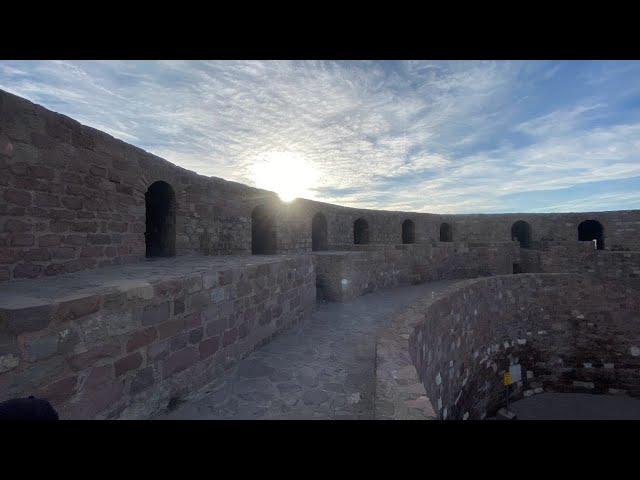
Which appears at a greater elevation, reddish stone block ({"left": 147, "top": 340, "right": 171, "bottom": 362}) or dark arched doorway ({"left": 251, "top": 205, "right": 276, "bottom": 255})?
dark arched doorway ({"left": 251, "top": 205, "right": 276, "bottom": 255})

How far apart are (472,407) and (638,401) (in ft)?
19.8

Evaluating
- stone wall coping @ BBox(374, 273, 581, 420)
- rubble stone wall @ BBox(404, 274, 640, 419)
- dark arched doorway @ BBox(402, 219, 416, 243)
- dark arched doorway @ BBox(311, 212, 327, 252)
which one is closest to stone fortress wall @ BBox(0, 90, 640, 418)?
rubble stone wall @ BBox(404, 274, 640, 419)

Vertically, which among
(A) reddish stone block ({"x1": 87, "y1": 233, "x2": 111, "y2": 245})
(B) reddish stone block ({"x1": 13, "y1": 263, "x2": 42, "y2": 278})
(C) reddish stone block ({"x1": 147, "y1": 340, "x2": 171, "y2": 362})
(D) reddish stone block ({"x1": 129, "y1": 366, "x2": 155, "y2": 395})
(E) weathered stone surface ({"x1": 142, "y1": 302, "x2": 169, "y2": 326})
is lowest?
(D) reddish stone block ({"x1": 129, "y1": 366, "x2": 155, "y2": 395})

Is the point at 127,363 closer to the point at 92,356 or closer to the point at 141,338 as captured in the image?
the point at 141,338

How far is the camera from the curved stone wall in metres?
7.75

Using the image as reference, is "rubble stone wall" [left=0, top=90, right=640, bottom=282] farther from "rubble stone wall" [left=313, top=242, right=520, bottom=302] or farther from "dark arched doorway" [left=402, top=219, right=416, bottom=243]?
"dark arched doorway" [left=402, top=219, right=416, bottom=243]

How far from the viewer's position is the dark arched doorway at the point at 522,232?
1885 centimetres

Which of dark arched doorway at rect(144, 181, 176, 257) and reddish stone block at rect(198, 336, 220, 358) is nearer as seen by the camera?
reddish stone block at rect(198, 336, 220, 358)

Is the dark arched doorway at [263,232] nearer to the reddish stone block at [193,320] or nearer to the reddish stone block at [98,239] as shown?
the reddish stone block at [98,239]

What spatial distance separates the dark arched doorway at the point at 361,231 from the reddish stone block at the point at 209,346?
12981mm

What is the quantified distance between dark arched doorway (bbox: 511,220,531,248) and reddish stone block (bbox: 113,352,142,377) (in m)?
20.6

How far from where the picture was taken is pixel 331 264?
8.05 meters

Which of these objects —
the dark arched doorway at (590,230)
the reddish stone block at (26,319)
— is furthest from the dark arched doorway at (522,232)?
the reddish stone block at (26,319)
